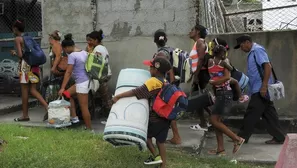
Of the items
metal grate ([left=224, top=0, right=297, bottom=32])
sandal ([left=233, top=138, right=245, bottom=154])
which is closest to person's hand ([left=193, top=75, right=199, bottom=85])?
sandal ([left=233, top=138, right=245, bottom=154])

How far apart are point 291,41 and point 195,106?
2.25 meters

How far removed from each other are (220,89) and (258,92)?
882 millimetres

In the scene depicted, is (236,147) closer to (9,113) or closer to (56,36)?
(56,36)

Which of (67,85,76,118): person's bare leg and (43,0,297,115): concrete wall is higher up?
(43,0,297,115): concrete wall

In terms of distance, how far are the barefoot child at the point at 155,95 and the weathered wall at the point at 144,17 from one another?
309cm

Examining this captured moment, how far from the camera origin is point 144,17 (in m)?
7.79

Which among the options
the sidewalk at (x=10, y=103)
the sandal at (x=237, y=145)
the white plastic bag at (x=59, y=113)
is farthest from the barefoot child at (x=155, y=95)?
the sidewalk at (x=10, y=103)

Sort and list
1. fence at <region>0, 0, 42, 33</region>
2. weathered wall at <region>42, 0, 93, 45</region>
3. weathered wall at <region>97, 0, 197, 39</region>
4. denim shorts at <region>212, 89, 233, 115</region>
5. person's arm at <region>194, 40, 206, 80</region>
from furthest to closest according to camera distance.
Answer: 1. fence at <region>0, 0, 42, 33</region>
2. weathered wall at <region>42, 0, 93, 45</region>
3. weathered wall at <region>97, 0, 197, 39</region>
4. person's arm at <region>194, 40, 206, 80</region>
5. denim shorts at <region>212, 89, 233, 115</region>

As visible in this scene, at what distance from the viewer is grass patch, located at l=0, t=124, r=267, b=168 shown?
4.76 metres

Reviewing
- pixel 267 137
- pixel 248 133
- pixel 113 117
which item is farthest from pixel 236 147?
pixel 113 117

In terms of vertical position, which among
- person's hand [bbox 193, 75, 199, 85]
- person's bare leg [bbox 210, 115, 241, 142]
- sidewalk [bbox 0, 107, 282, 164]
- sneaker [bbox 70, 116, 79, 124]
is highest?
person's hand [bbox 193, 75, 199, 85]

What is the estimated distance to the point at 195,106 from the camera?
612 cm

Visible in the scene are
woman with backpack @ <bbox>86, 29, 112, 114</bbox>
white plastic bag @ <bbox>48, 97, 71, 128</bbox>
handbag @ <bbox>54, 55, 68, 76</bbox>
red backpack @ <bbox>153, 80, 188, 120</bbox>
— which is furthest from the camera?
handbag @ <bbox>54, 55, 68, 76</bbox>

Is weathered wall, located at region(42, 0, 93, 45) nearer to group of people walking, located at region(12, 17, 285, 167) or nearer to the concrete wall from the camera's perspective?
the concrete wall
